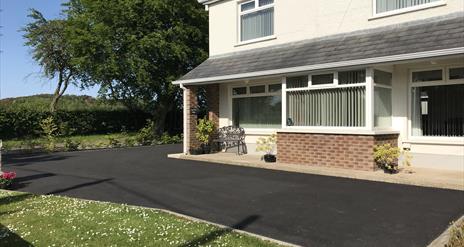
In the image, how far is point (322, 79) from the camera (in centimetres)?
1194

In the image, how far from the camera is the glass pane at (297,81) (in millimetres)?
12392

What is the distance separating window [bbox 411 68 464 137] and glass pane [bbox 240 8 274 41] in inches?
222

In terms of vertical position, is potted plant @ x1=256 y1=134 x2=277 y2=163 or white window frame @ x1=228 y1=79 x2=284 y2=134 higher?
white window frame @ x1=228 y1=79 x2=284 y2=134

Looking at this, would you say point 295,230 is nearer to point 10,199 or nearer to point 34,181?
point 10,199

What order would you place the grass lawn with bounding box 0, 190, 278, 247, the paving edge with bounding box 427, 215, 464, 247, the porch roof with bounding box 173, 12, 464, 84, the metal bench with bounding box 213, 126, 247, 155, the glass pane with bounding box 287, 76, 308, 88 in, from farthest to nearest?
the metal bench with bounding box 213, 126, 247, 155
the glass pane with bounding box 287, 76, 308, 88
the porch roof with bounding box 173, 12, 464, 84
the grass lawn with bounding box 0, 190, 278, 247
the paving edge with bounding box 427, 215, 464, 247

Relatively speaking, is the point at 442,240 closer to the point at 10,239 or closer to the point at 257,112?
the point at 10,239

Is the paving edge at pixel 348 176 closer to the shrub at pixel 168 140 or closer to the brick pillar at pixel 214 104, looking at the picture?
the brick pillar at pixel 214 104

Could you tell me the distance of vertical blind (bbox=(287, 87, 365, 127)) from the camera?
1121 centimetres

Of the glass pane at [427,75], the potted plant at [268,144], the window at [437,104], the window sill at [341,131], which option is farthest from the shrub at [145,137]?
the glass pane at [427,75]

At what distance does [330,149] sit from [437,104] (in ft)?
9.60

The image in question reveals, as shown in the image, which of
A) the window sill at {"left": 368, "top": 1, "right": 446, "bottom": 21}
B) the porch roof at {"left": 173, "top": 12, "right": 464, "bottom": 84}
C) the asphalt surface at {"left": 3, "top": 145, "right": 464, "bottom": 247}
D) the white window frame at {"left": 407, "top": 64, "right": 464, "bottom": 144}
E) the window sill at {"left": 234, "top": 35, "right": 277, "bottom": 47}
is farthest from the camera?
the window sill at {"left": 234, "top": 35, "right": 277, "bottom": 47}

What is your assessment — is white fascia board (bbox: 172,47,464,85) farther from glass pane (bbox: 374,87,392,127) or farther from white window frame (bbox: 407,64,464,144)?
white window frame (bbox: 407,64,464,144)

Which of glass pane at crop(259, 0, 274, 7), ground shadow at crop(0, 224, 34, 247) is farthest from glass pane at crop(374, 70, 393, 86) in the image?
ground shadow at crop(0, 224, 34, 247)

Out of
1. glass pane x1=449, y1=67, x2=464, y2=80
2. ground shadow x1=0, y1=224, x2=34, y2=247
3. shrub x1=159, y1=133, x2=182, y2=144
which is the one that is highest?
glass pane x1=449, y1=67, x2=464, y2=80
